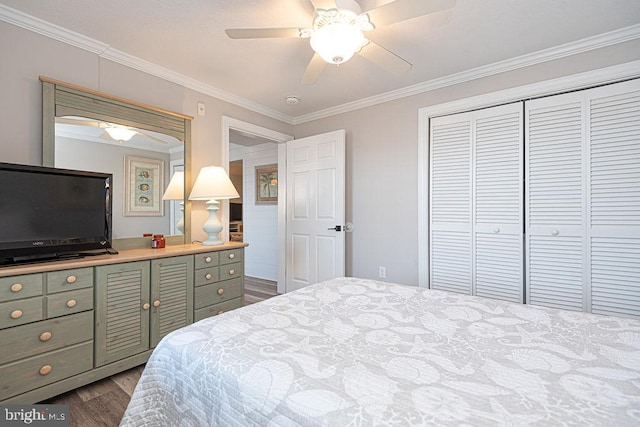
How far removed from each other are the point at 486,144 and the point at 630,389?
2.37 meters

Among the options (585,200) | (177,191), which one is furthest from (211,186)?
(585,200)

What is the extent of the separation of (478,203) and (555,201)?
0.56 metres

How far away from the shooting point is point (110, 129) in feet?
7.80

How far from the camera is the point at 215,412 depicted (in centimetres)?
85

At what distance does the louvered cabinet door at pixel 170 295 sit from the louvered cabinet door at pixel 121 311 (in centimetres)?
6

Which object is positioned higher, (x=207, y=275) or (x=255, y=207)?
(x=255, y=207)

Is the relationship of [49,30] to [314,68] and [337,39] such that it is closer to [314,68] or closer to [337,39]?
[314,68]

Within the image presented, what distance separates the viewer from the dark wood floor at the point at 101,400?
5.32ft

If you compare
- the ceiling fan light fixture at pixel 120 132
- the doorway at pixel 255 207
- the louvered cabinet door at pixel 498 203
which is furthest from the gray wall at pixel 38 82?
the louvered cabinet door at pixel 498 203

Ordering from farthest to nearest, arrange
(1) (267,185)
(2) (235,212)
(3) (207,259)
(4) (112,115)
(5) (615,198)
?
(2) (235,212) → (1) (267,185) → (3) (207,259) → (4) (112,115) → (5) (615,198)

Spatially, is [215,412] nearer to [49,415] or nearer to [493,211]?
[49,415]

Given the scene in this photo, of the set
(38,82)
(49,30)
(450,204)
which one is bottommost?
(450,204)

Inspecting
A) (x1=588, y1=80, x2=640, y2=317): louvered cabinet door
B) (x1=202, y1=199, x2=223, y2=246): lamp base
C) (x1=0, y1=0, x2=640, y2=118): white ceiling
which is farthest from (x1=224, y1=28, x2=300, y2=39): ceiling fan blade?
(x1=588, y1=80, x2=640, y2=317): louvered cabinet door

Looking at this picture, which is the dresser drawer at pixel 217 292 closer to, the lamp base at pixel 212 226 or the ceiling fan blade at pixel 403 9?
the lamp base at pixel 212 226
